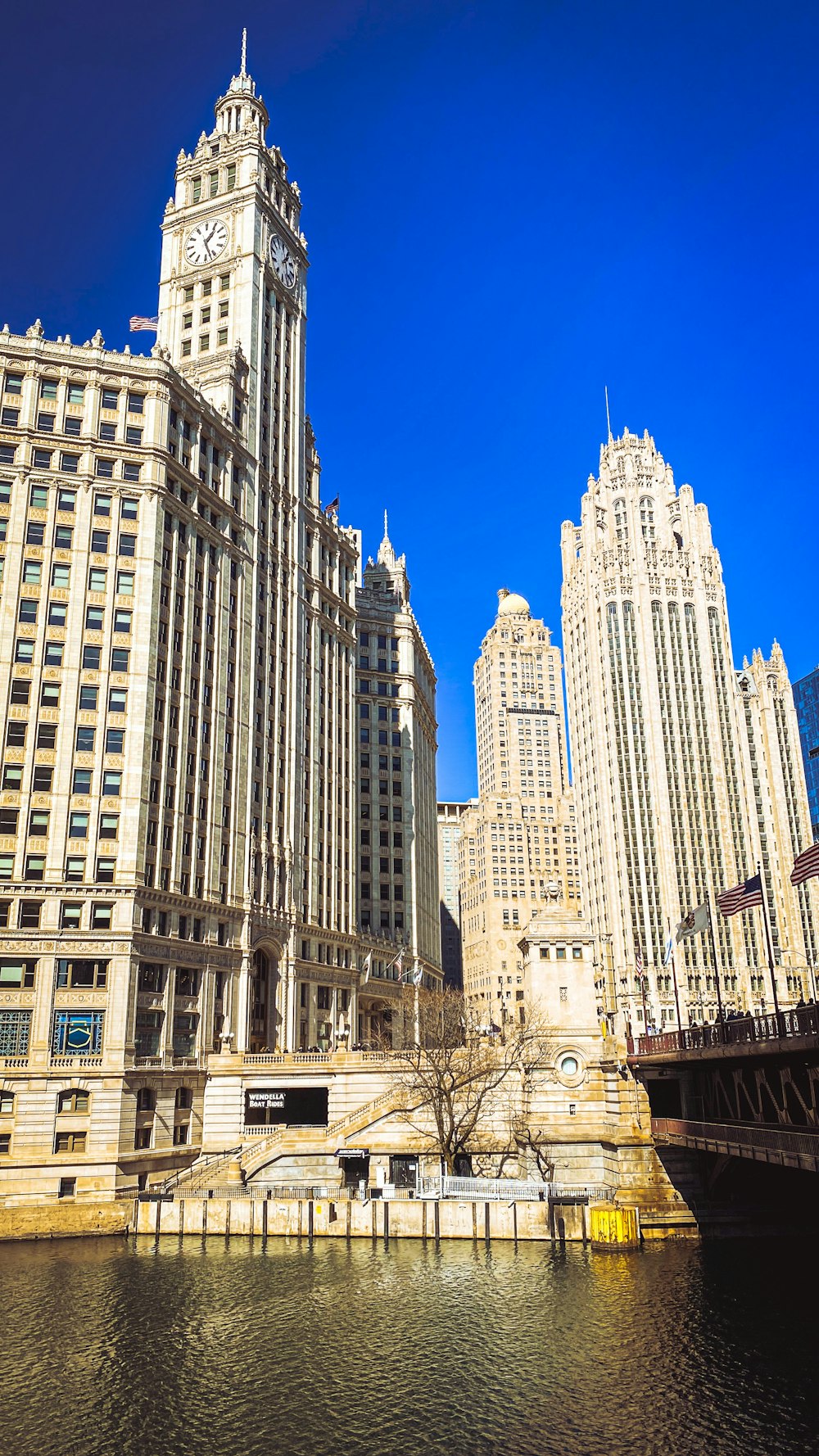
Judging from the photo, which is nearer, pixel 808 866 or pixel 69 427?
pixel 808 866

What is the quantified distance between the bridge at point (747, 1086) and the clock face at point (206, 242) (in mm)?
82740

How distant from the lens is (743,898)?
5762 centimetres

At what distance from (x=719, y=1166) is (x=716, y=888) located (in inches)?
5462

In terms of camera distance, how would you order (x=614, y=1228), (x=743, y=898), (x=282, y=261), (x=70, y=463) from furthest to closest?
(x=282, y=261)
(x=70, y=463)
(x=743, y=898)
(x=614, y=1228)

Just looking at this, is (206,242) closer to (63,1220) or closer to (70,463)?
(70,463)

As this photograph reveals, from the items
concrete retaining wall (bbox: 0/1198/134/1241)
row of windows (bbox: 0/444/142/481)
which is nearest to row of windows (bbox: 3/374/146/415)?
row of windows (bbox: 0/444/142/481)

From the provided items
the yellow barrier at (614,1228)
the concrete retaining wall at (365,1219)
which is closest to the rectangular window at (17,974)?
the concrete retaining wall at (365,1219)

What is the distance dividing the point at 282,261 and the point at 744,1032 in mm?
91604

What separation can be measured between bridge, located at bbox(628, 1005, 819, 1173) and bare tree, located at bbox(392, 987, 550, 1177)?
24.5 feet

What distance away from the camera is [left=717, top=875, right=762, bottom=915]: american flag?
55875 mm

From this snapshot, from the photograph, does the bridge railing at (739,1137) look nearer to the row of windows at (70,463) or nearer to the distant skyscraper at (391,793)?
the row of windows at (70,463)

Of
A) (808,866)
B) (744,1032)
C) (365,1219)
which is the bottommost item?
(365,1219)

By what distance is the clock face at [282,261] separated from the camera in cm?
10775

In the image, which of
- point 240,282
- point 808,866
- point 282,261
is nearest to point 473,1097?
point 808,866
